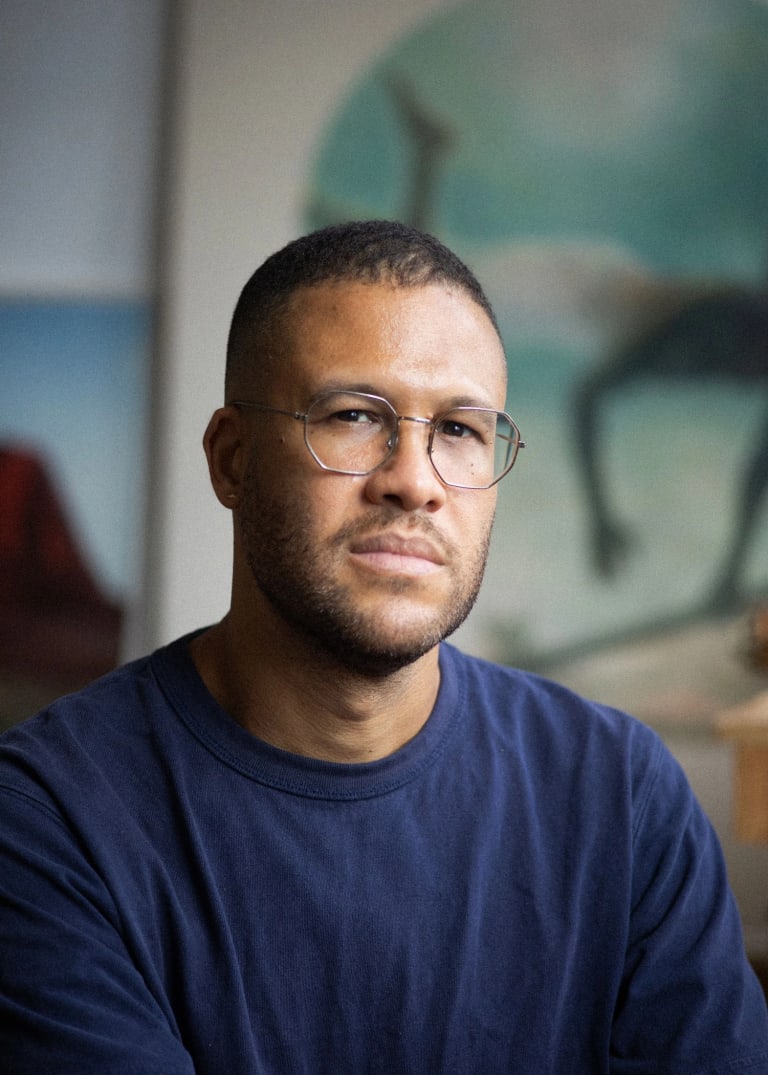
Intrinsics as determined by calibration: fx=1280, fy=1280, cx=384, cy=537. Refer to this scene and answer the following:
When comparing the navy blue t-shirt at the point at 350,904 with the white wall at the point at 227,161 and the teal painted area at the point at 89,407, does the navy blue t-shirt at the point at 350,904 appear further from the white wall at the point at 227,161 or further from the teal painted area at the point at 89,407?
the teal painted area at the point at 89,407

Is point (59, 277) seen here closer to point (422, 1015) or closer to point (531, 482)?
point (531, 482)

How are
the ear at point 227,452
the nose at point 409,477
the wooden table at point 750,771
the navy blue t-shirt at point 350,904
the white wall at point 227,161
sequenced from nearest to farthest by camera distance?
the navy blue t-shirt at point 350,904 < the nose at point 409,477 < the ear at point 227,452 < the wooden table at point 750,771 < the white wall at point 227,161

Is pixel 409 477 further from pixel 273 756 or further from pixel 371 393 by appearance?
pixel 273 756

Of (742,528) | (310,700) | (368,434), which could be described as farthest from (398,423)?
(742,528)

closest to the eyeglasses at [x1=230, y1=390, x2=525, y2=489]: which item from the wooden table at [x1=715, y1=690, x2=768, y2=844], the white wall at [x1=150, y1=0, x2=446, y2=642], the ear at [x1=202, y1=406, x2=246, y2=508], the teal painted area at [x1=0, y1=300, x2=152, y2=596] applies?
the ear at [x1=202, y1=406, x2=246, y2=508]

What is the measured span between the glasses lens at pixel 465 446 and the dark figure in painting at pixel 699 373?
1.97 metres

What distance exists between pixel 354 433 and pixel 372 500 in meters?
0.07

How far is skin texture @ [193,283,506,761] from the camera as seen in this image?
1221 millimetres

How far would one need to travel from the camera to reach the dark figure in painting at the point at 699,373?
3.21m

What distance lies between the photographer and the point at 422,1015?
3.94 ft

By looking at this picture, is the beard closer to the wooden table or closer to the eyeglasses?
the eyeglasses

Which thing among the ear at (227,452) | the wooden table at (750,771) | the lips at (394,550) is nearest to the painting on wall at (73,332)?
the wooden table at (750,771)

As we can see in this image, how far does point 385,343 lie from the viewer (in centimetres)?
124

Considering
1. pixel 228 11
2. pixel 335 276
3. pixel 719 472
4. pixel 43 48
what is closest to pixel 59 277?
pixel 43 48
